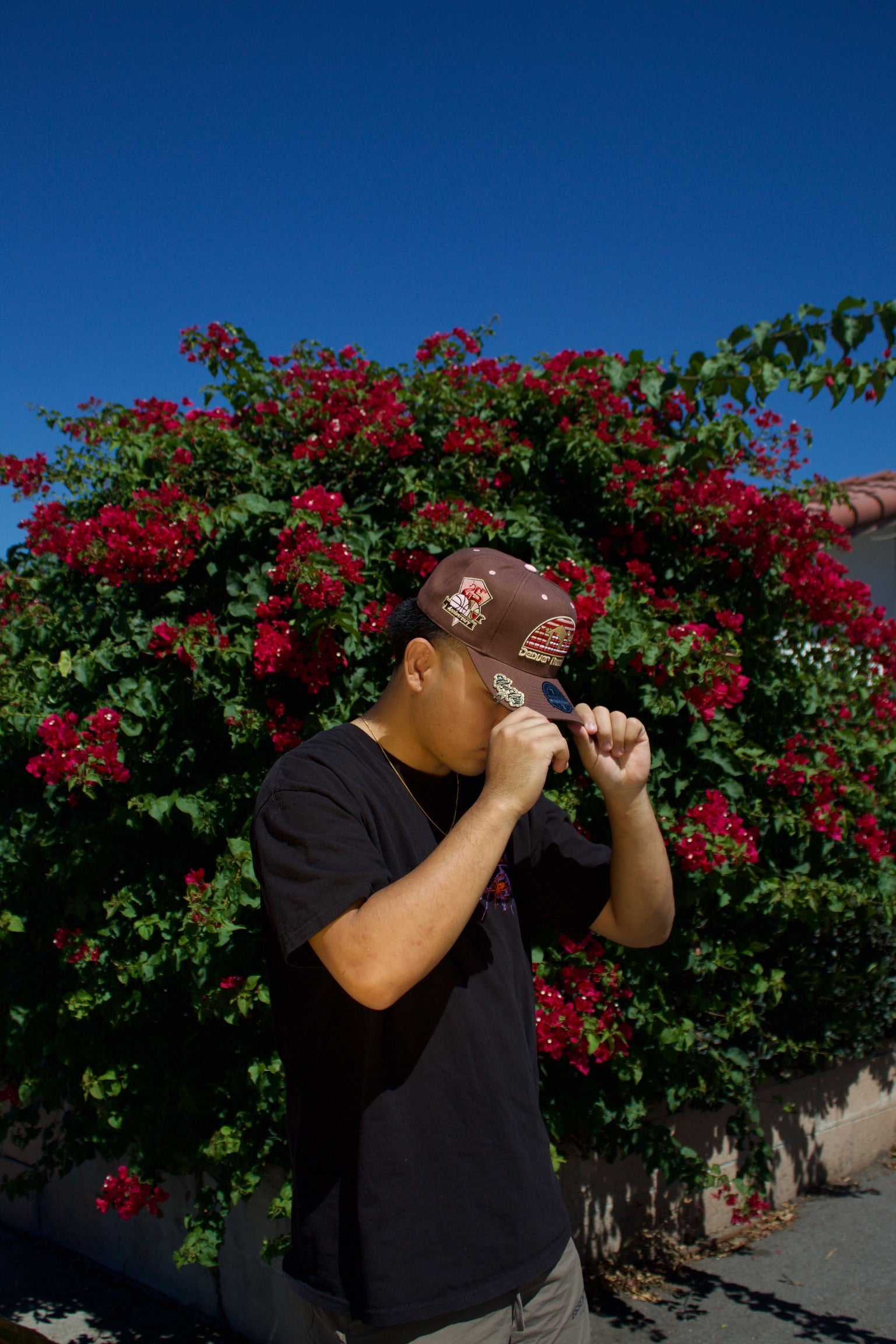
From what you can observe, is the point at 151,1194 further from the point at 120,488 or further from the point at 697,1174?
the point at 120,488

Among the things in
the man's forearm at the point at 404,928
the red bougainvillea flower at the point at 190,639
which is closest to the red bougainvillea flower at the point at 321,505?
the red bougainvillea flower at the point at 190,639

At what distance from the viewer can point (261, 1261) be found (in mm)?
3088

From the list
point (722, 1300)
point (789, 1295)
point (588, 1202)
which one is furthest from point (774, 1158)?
point (588, 1202)

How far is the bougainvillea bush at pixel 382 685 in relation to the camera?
9.14 feet

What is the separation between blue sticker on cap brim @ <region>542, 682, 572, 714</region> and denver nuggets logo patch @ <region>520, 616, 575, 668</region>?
4cm

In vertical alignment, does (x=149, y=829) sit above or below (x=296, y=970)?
above

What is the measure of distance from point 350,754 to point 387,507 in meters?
1.78

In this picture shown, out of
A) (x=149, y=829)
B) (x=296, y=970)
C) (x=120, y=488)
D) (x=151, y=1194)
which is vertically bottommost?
(x=151, y=1194)

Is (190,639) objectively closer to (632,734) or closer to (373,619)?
(373,619)

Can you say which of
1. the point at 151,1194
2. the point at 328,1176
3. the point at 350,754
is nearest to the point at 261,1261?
the point at 151,1194

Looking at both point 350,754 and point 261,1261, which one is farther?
point 261,1261

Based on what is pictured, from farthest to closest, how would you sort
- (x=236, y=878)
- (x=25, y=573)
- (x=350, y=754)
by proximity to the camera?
1. (x=25, y=573)
2. (x=236, y=878)
3. (x=350, y=754)

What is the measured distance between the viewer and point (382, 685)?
288 centimetres

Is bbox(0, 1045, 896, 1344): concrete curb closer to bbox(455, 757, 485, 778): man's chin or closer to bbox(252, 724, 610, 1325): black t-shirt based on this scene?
bbox(252, 724, 610, 1325): black t-shirt
